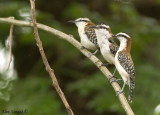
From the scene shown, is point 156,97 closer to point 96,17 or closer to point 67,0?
point 96,17

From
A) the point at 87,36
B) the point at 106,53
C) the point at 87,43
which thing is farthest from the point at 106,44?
the point at 87,36

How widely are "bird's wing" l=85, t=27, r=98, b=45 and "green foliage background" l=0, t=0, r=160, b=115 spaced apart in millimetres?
672

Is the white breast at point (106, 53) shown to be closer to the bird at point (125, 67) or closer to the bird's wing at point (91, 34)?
the bird at point (125, 67)

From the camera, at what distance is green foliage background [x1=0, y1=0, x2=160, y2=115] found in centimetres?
695

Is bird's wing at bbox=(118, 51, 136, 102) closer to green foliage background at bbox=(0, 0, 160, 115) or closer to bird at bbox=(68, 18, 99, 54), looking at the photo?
bird at bbox=(68, 18, 99, 54)

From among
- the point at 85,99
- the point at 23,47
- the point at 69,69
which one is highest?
the point at 23,47

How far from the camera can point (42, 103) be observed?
6.85 metres

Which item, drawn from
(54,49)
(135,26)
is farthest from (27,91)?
(135,26)

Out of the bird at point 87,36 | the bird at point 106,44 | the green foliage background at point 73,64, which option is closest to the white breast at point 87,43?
the bird at point 87,36

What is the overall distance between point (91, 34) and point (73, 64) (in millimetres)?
3319

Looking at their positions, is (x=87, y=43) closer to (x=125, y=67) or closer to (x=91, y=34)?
(x=91, y=34)

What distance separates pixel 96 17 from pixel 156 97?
1.78 m

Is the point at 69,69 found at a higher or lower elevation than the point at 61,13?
lower

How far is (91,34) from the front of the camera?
221 inches
